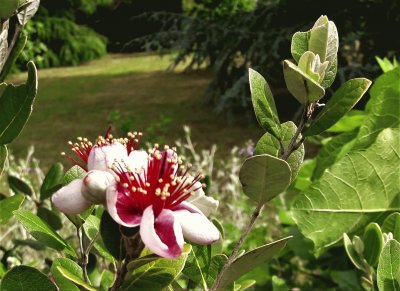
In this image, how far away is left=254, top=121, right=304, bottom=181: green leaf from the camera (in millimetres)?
674

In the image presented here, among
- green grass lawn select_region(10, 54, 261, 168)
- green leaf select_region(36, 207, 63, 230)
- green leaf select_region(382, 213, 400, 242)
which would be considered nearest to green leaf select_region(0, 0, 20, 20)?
green leaf select_region(36, 207, 63, 230)

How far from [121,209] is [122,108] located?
10.2 m

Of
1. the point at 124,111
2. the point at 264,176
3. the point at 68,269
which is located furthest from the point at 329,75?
the point at 124,111

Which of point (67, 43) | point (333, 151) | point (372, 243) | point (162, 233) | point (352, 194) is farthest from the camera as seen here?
point (67, 43)

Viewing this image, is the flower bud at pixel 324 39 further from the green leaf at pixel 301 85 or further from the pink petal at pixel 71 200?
the pink petal at pixel 71 200

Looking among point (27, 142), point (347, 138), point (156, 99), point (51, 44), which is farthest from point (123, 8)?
point (347, 138)

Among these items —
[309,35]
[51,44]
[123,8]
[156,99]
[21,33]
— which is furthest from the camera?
[123,8]

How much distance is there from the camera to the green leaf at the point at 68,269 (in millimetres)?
685

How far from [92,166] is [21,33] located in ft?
1.04

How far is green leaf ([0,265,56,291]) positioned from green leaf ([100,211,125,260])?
8 cm

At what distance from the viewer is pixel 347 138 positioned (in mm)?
1412

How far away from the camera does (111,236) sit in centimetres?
59

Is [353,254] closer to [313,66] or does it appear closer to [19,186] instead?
[313,66]

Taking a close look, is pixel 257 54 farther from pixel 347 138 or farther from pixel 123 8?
pixel 123 8
